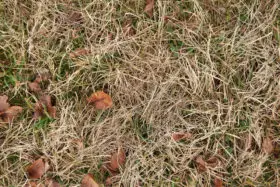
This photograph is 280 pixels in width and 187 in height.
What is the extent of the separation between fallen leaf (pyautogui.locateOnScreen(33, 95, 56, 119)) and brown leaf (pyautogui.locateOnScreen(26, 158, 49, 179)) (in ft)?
0.98

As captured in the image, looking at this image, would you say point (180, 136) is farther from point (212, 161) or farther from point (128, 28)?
point (128, 28)

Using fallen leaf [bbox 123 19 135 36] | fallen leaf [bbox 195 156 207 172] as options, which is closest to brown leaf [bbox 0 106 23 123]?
fallen leaf [bbox 123 19 135 36]

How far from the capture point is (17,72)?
2.65 m

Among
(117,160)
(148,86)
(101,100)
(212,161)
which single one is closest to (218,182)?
(212,161)

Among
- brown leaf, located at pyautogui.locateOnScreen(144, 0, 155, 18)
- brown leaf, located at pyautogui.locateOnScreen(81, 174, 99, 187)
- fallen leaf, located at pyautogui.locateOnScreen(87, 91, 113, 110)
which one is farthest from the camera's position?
brown leaf, located at pyautogui.locateOnScreen(144, 0, 155, 18)

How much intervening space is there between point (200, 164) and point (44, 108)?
1.07 m

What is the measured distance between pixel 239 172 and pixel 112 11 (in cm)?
135

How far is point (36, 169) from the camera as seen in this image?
98.7 inches

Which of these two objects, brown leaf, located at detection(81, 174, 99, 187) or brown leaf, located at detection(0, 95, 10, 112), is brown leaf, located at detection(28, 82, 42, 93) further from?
brown leaf, located at detection(81, 174, 99, 187)

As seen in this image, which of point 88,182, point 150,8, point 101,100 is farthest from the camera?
point 150,8

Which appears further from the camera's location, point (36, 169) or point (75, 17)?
point (75, 17)

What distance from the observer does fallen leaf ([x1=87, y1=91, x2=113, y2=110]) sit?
2584mm

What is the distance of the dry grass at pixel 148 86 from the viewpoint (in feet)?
8.32

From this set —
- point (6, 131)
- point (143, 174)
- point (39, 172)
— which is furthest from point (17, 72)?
point (143, 174)
